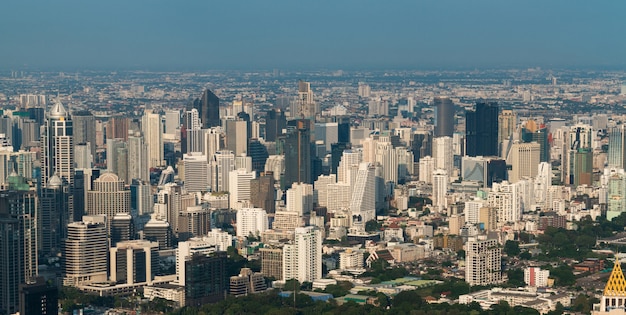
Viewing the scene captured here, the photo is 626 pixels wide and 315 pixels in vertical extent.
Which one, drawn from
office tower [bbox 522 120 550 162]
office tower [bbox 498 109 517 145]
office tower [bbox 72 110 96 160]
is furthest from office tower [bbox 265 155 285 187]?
office tower [bbox 498 109 517 145]

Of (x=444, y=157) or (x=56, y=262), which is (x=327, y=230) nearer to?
(x=56, y=262)

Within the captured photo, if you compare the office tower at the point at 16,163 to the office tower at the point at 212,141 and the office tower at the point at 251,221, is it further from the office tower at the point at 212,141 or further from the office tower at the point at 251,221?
the office tower at the point at 212,141

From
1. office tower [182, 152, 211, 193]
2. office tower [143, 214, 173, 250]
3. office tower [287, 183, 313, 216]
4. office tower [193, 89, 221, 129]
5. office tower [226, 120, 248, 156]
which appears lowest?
office tower [143, 214, 173, 250]

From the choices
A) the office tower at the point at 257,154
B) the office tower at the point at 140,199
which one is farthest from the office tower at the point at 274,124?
the office tower at the point at 140,199

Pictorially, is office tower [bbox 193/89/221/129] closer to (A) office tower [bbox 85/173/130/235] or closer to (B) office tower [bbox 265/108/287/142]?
(B) office tower [bbox 265/108/287/142]

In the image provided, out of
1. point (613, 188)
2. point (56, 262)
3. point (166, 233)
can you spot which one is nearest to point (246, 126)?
point (613, 188)
